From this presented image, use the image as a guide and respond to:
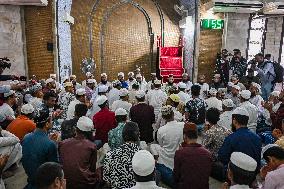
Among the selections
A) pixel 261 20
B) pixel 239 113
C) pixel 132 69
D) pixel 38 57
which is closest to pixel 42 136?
pixel 239 113

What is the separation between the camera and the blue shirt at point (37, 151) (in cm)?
334

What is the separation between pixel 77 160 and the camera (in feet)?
10.9

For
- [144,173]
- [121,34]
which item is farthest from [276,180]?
[121,34]

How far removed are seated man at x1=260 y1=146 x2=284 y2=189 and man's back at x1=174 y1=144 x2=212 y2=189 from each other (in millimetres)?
627

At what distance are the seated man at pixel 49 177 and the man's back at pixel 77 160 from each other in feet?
3.94

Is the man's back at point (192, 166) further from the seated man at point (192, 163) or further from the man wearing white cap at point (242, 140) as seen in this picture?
the man wearing white cap at point (242, 140)

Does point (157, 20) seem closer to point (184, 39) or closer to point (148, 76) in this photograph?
point (184, 39)

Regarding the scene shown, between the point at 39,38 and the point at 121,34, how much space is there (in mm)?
3622

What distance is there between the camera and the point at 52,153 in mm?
3395

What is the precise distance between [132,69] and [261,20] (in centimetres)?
584

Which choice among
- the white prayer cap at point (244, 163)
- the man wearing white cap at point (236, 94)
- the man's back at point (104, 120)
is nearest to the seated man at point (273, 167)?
the white prayer cap at point (244, 163)

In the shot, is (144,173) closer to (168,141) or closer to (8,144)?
(168,141)

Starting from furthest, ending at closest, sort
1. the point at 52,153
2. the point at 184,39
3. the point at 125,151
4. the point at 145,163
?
the point at 184,39, the point at 52,153, the point at 125,151, the point at 145,163

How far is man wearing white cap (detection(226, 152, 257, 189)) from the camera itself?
2.22 m
